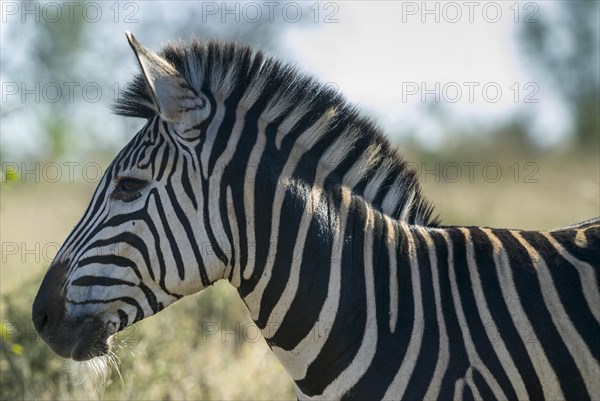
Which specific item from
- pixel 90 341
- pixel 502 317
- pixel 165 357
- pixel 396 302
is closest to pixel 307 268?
pixel 396 302

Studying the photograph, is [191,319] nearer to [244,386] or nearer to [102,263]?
A: [244,386]

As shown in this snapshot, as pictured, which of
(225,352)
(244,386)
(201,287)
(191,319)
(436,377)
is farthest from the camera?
(191,319)

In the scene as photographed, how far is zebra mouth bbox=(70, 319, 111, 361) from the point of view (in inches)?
160

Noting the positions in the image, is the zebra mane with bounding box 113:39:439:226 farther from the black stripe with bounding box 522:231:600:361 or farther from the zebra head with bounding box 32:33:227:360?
the black stripe with bounding box 522:231:600:361

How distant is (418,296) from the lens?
4082 millimetres

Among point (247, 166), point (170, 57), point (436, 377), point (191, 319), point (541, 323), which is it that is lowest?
point (191, 319)

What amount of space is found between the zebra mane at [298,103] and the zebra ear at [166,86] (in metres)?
0.14

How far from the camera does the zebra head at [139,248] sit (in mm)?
4039

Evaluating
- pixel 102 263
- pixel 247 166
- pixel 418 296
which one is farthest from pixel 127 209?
pixel 418 296

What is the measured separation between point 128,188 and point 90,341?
2.52 ft

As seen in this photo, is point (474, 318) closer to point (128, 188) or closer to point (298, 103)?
point (298, 103)

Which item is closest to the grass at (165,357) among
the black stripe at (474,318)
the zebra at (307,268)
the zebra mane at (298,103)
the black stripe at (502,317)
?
the zebra at (307,268)

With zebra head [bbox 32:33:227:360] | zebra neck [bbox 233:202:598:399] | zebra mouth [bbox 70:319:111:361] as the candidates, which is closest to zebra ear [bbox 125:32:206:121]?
zebra head [bbox 32:33:227:360]

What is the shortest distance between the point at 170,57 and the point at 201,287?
47.9 inches
